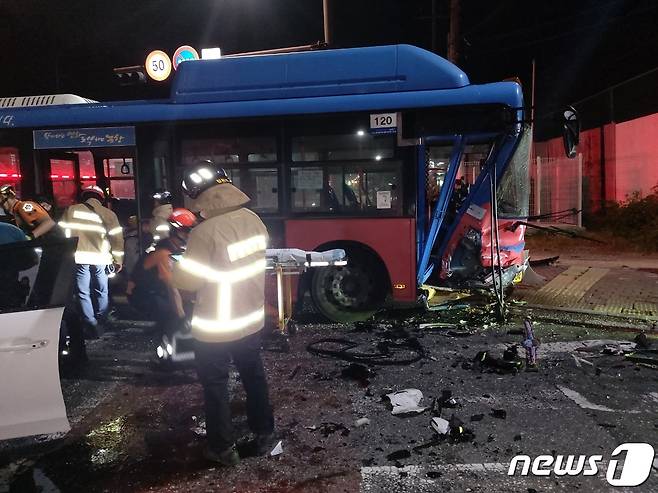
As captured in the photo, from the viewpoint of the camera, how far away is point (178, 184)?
7.18 m

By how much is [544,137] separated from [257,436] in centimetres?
2693

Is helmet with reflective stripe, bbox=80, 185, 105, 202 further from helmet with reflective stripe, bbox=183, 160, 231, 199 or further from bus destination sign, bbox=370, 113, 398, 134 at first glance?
helmet with reflective stripe, bbox=183, 160, 231, 199

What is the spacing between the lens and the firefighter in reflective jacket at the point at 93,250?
21.1ft

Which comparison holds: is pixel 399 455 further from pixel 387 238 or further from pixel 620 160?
pixel 620 160

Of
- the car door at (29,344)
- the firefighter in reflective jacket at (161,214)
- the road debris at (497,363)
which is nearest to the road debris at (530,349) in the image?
the road debris at (497,363)

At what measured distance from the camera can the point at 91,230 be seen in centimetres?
646

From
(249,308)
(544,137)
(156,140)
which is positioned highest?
(544,137)

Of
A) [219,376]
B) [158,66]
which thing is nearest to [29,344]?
[219,376]

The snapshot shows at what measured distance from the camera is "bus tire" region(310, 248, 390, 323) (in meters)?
6.91

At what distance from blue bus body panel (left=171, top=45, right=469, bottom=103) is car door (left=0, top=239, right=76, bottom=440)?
4.08 meters

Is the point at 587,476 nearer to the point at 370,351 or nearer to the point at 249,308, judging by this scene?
the point at 249,308

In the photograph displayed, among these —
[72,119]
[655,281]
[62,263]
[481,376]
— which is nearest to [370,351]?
[481,376]

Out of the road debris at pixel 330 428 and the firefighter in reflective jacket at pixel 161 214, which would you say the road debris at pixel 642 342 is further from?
the firefighter in reflective jacket at pixel 161 214

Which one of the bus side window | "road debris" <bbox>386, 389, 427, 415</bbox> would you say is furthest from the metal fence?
the bus side window
